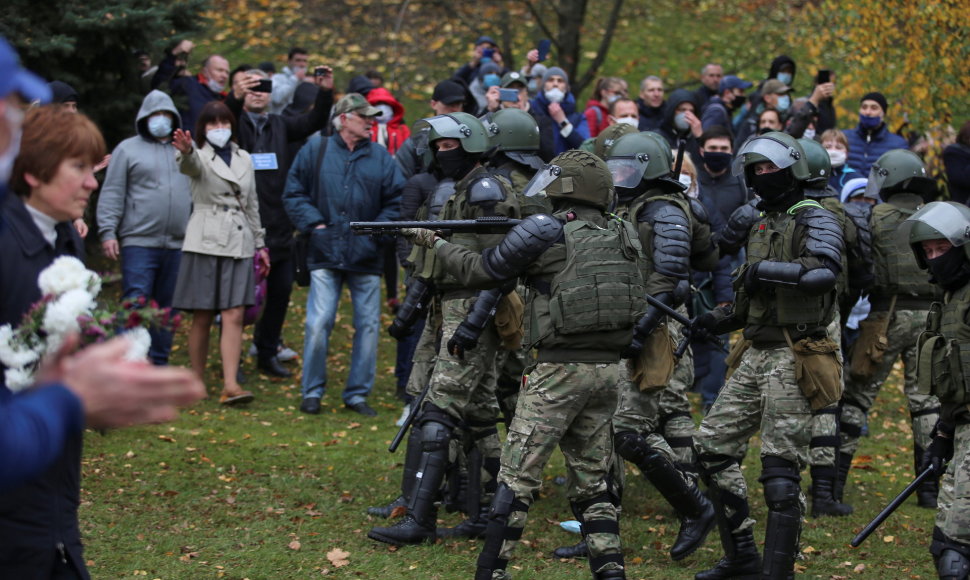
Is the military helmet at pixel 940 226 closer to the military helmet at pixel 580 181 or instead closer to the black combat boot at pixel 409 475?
the military helmet at pixel 580 181

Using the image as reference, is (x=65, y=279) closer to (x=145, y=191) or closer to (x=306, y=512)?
(x=306, y=512)

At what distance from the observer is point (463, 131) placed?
727cm

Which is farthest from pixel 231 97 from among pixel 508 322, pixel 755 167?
pixel 755 167

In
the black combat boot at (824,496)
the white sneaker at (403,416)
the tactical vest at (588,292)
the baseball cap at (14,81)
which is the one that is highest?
the baseball cap at (14,81)

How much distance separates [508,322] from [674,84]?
14.1 metres

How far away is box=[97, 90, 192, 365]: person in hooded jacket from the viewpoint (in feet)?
31.2

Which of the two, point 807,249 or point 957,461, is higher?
point 807,249

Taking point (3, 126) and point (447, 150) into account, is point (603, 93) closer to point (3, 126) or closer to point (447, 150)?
point (447, 150)

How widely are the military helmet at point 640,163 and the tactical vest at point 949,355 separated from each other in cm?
203

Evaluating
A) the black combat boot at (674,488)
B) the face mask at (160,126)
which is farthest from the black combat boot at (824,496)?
the face mask at (160,126)

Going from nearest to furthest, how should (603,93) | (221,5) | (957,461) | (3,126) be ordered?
(3,126)
(957,461)
(603,93)
(221,5)

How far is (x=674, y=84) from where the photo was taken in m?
20.1

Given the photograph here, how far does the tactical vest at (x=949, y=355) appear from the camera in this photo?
538cm

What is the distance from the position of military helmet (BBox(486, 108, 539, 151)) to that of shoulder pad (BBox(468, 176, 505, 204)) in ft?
3.04
